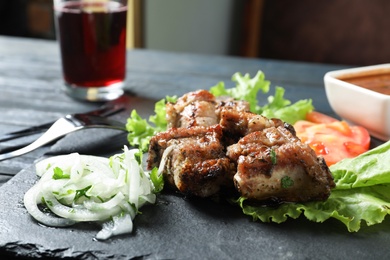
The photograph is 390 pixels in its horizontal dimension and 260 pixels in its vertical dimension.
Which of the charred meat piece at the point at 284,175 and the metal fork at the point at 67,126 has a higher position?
the charred meat piece at the point at 284,175

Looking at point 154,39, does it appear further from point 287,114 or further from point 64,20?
point 287,114

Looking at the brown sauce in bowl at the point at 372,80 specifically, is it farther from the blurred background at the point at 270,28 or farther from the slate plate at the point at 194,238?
the blurred background at the point at 270,28

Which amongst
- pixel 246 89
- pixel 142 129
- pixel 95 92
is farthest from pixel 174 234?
pixel 95 92

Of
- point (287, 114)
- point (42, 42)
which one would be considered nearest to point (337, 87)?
point (287, 114)

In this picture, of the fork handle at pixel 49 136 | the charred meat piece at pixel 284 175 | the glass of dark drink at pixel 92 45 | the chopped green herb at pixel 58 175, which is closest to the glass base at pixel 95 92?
the glass of dark drink at pixel 92 45

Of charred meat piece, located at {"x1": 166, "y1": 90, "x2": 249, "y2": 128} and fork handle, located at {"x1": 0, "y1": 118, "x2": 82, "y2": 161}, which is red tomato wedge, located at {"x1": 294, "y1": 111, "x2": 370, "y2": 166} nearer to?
charred meat piece, located at {"x1": 166, "y1": 90, "x2": 249, "y2": 128}

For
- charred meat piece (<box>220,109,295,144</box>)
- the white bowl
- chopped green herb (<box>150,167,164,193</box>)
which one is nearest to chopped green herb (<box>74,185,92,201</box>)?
chopped green herb (<box>150,167,164,193</box>)
